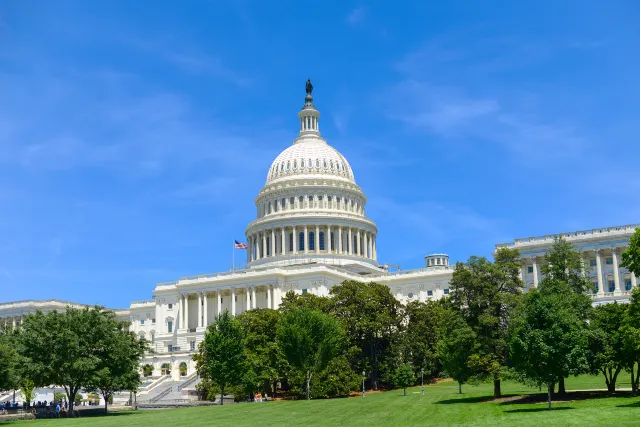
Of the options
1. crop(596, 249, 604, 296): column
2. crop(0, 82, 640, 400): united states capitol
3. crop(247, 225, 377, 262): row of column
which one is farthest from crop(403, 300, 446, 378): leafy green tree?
crop(247, 225, 377, 262): row of column

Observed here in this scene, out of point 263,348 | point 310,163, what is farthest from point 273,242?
point 263,348

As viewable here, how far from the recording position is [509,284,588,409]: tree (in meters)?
57.8

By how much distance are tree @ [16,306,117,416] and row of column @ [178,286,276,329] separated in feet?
195

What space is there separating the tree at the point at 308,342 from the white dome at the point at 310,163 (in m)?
83.8

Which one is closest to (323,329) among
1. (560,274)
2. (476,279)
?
(476,279)

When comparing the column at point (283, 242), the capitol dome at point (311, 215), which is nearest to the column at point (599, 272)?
the capitol dome at point (311, 215)

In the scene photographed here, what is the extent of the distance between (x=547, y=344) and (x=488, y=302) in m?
16.3

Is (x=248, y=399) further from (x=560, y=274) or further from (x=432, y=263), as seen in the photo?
(x=432, y=263)

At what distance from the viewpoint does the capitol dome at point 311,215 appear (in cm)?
16000

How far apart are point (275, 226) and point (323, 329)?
76.9m

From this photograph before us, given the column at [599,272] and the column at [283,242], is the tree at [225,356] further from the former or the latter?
the column at [283,242]

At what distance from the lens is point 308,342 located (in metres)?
84.8

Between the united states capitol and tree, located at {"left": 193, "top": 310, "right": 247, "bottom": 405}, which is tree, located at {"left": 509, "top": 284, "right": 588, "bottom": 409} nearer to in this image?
tree, located at {"left": 193, "top": 310, "right": 247, "bottom": 405}

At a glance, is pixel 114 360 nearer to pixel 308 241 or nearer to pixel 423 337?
pixel 423 337
